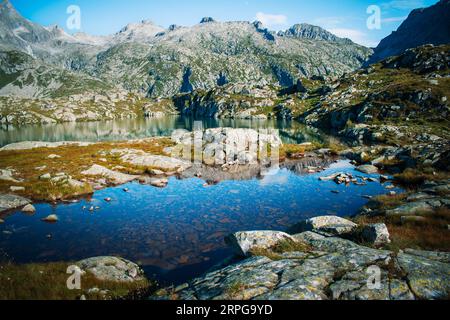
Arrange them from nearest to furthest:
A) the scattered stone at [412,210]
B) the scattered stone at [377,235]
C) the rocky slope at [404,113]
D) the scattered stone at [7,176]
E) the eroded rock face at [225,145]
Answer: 1. the scattered stone at [377,235]
2. the scattered stone at [412,210]
3. the scattered stone at [7,176]
4. the eroded rock face at [225,145]
5. the rocky slope at [404,113]

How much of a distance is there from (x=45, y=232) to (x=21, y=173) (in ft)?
86.5

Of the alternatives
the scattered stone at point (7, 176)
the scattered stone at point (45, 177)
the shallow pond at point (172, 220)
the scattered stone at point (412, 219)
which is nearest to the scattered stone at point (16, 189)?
the scattered stone at point (7, 176)

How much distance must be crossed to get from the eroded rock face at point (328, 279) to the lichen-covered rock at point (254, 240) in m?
1.90

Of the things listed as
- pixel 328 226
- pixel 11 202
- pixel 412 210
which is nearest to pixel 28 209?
pixel 11 202

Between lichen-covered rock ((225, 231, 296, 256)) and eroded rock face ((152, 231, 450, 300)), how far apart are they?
1900 millimetres

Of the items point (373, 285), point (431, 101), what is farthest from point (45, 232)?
point (431, 101)

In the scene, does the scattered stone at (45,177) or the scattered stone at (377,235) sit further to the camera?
the scattered stone at (45,177)

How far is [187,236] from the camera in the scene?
2606 cm

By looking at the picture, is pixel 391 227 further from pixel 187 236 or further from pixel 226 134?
pixel 226 134

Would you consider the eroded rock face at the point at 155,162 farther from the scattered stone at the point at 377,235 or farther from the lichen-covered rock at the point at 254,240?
the scattered stone at the point at 377,235

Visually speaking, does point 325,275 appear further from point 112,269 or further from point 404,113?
point 404,113

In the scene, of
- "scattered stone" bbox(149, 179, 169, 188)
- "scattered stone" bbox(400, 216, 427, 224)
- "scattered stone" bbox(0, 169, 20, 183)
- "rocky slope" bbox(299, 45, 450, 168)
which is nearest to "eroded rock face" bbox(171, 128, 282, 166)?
"scattered stone" bbox(149, 179, 169, 188)

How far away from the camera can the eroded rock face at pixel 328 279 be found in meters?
9.73

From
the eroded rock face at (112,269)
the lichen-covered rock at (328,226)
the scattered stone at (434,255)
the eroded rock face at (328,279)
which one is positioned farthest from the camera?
the lichen-covered rock at (328,226)
